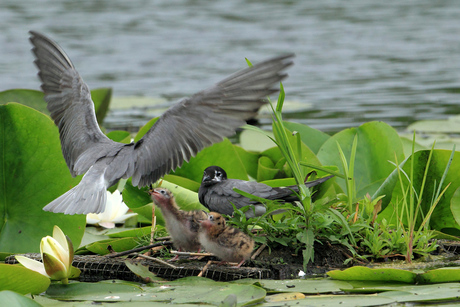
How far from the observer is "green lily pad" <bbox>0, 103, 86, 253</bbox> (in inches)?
149

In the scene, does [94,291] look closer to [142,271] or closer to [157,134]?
[142,271]

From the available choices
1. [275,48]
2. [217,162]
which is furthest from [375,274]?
[275,48]

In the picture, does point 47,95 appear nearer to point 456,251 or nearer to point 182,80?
point 456,251

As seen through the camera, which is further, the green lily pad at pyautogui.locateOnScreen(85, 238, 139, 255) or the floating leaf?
the green lily pad at pyautogui.locateOnScreen(85, 238, 139, 255)

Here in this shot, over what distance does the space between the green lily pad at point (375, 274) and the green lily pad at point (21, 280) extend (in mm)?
1383

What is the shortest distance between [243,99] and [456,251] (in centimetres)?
156

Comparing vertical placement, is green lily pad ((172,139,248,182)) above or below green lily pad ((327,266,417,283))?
above

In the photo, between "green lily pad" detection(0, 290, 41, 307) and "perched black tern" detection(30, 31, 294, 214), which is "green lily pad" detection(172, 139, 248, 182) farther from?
"green lily pad" detection(0, 290, 41, 307)

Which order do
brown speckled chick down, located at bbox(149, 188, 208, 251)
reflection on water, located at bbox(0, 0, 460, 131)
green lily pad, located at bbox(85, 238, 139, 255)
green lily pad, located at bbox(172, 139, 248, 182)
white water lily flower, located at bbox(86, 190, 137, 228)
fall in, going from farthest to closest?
reflection on water, located at bbox(0, 0, 460, 131)
green lily pad, located at bbox(172, 139, 248, 182)
white water lily flower, located at bbox(86, 190, 137, 228)
green lily pad, located at bbox(85, 238, 139, 255)
brown speckled chick down, located at bbox(149, 188, 208, 251)

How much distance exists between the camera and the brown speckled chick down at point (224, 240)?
339cm

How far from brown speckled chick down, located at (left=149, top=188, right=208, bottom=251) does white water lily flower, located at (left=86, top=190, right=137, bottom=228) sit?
A: 2.60ft

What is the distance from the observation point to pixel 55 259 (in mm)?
3107

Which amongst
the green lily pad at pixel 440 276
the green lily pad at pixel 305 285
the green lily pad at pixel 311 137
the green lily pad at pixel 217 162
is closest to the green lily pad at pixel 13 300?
the green lily pad at pixel 305 285

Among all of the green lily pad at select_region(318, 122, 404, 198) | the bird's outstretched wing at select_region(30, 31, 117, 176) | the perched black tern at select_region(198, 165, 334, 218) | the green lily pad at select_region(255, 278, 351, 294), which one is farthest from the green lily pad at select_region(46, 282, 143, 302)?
the green lily pad at select_region(318, 122, 404, 198)
